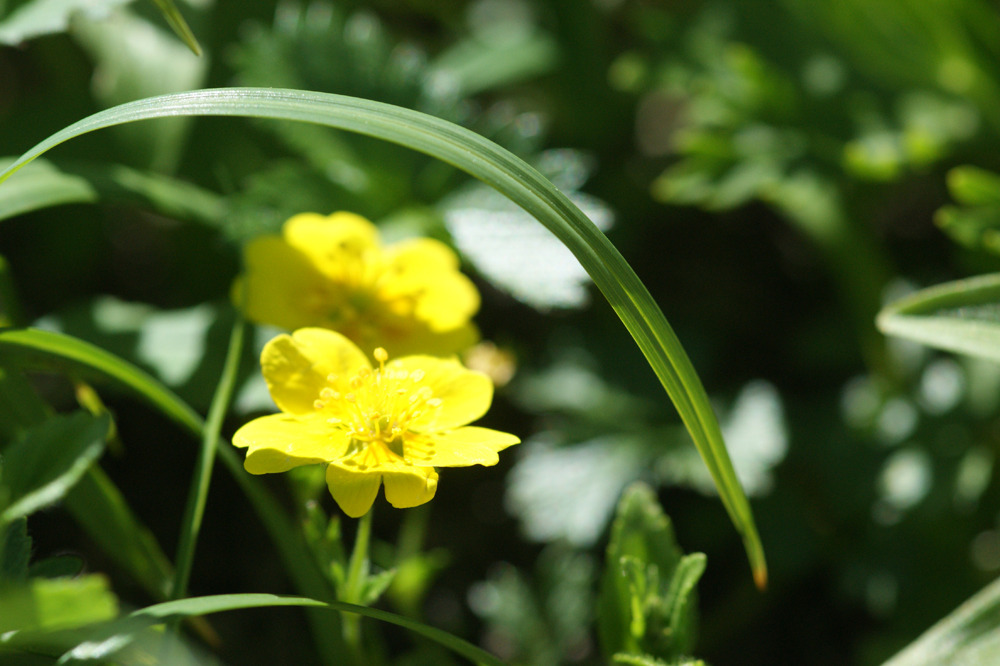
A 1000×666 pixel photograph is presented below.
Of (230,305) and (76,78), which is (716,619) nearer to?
(230,305)

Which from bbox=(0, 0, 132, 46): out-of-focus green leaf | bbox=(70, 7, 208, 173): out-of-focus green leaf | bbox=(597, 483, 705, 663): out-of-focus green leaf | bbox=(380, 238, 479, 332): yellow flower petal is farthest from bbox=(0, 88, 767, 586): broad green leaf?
bbox=(70, 7, 208, 173): out-of-focus green leaf

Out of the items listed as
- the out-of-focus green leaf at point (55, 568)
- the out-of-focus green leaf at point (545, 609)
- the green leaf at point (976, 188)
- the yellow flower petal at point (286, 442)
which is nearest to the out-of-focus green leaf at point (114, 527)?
the out-of-focus green leaf at point (55, 568)

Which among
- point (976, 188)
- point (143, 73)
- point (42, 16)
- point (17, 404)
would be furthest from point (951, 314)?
point (143, 73)

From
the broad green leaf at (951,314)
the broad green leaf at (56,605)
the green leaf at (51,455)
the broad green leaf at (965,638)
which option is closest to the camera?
the broad green leaf at (56,605)

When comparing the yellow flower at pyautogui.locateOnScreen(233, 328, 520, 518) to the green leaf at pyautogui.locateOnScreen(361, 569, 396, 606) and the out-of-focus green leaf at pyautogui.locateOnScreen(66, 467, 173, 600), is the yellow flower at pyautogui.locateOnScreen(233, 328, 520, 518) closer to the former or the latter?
the green leaf at pyautogui.locateOnScreen(361, 569, 396, 606)

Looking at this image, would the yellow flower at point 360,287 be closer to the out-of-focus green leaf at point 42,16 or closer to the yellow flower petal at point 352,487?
the yellow flower petal at point 352,487

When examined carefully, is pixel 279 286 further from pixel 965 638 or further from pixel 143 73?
pixel 965 638
